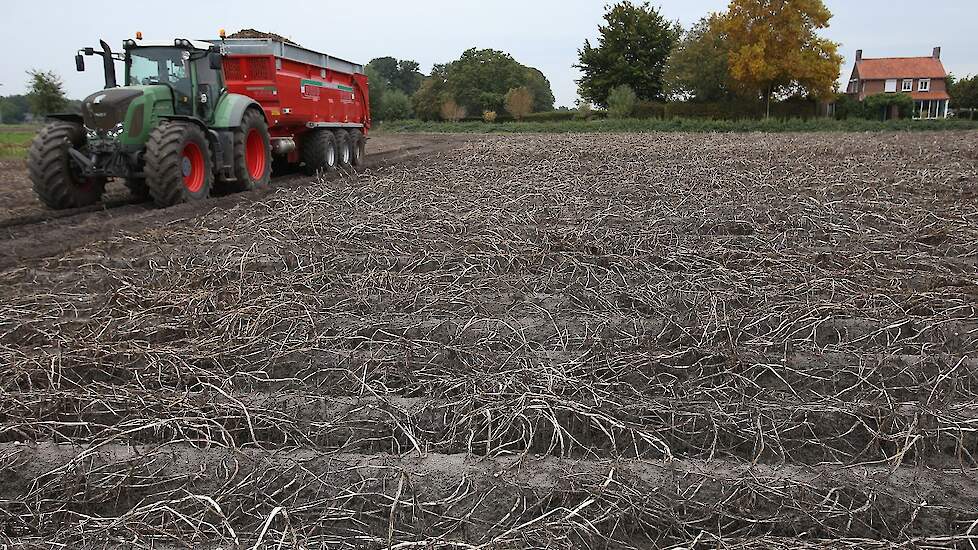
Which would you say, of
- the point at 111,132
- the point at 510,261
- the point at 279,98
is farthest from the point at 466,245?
the point at 279,98

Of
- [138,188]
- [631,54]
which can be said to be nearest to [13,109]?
[631,54]

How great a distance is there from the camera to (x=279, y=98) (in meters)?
11.0

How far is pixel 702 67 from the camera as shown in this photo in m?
40.1

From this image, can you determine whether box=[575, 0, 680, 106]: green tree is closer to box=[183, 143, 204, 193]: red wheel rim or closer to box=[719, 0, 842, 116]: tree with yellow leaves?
box=[719, 0, 842, 116]: tree with yellow leaves

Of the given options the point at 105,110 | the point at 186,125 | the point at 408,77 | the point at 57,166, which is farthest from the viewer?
the point at 408,77

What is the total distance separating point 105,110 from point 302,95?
414cm

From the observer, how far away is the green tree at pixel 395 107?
47.0 m

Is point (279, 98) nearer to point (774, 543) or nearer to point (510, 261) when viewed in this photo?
point (510, 261)

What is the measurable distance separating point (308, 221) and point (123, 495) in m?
4.83

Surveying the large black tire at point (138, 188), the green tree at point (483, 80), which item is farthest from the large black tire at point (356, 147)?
the green tree at point (483, 80)

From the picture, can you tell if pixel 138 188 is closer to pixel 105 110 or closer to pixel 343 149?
pixel 105 110

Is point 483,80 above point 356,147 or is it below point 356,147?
above

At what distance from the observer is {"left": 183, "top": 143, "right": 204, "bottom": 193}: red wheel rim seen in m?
8.71

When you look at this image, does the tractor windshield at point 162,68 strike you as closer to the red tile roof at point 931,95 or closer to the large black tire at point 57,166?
the large black tire at point 57,166
